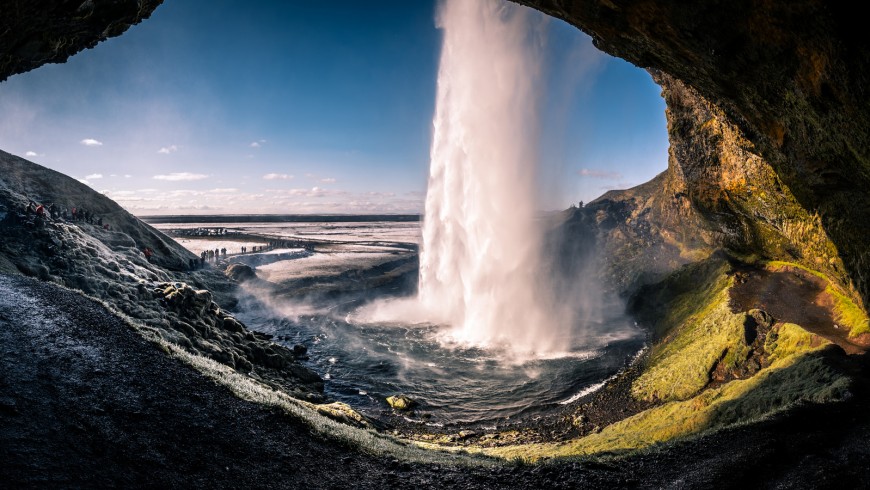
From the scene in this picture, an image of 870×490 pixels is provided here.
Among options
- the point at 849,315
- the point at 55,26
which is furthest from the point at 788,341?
the point at 55,26

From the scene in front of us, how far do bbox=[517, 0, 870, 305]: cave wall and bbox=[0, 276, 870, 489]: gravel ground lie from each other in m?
4.51

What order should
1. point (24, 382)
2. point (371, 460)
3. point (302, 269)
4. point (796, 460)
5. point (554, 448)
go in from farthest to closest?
point (302, 269), point (554, 448), point (371, 460), point (24, 382), point (796, 460)

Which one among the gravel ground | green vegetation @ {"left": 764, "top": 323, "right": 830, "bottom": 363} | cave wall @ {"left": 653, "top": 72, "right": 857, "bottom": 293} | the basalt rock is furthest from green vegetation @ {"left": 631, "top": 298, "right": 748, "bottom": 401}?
the basalt rock

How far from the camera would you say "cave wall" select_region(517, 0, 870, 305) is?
21.2 ft

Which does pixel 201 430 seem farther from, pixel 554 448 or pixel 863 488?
pixel 863 488

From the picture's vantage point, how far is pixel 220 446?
25.5 feet

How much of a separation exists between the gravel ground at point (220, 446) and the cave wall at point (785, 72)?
451 cm

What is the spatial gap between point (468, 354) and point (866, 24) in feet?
68.7

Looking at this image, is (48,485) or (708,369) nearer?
(48,485)

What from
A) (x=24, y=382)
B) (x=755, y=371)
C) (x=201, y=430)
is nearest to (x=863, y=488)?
(x=755, y=371)

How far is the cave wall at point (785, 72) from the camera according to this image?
21.2 feet

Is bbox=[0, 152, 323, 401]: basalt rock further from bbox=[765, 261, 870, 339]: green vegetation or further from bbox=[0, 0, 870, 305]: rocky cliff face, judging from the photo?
bbox=[765, 261, 870, 339]: green vegetation

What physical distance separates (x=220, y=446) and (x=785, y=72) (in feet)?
43.3

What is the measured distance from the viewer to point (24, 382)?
313 inches
